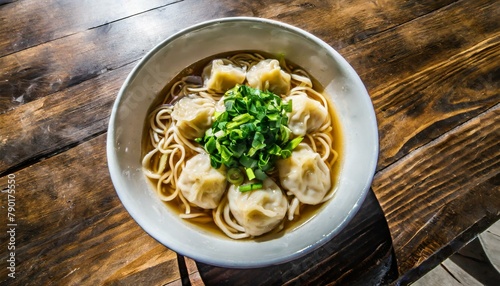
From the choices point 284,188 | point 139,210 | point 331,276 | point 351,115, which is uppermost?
point 351,115

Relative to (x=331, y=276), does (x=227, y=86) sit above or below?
above

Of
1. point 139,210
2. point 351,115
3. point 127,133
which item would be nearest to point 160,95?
point 127,133

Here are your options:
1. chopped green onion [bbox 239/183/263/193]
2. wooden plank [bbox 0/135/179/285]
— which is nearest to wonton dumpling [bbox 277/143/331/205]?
chopped green onion [bbox 239/183/263/193]

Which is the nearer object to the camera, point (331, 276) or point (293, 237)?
point (293, 237)

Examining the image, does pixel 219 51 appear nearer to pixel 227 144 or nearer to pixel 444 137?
pixel 227 144

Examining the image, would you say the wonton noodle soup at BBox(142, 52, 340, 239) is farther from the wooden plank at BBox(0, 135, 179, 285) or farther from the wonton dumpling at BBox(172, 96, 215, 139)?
the wooden plank at BBox(0, 135, 179, 285)

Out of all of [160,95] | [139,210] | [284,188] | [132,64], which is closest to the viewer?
[139,210]

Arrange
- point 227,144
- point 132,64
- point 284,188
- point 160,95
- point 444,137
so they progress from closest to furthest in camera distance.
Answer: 1. point 227,144
2. point 284,188
3. point 160,95
4. point 444,137
5. point 132,64
